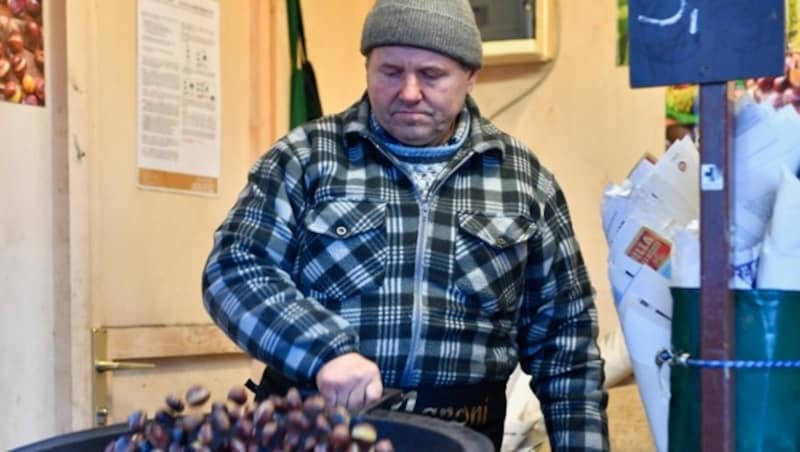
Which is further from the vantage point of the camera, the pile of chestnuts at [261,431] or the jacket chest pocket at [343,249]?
the jacket chest pocket at [343,249]

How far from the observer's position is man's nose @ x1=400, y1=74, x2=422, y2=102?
1.25 meters

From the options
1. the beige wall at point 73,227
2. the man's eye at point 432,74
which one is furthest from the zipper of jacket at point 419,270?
the beige wall at point 73,227

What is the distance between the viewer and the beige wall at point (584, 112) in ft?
7.50

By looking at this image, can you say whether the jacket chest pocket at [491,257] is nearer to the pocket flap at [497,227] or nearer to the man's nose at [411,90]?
the pocket flap at [497,227]

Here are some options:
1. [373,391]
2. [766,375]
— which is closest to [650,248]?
[766,375]

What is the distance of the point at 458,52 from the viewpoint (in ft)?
4.24

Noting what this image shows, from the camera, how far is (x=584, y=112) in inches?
92.3

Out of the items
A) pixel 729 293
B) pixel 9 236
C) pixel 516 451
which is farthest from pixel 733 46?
pixel 9 236

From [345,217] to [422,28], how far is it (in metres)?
0.25

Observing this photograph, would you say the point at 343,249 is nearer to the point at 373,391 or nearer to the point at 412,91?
the point at 412,91

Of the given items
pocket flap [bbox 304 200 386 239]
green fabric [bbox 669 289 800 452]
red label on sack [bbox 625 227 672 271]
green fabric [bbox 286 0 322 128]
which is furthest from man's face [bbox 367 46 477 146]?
green fabric [bbox 286 0 322 128]

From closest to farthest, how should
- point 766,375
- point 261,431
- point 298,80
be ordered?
1. point 261,431
2. point 766,375
3. point 298,80

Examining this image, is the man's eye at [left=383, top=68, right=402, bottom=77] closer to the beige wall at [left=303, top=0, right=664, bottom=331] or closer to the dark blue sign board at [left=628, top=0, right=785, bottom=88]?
the dark blue sign board at [left=628, top=0, right=785, bottom=88]

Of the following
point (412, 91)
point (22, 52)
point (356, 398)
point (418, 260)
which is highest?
point (22, 52)
